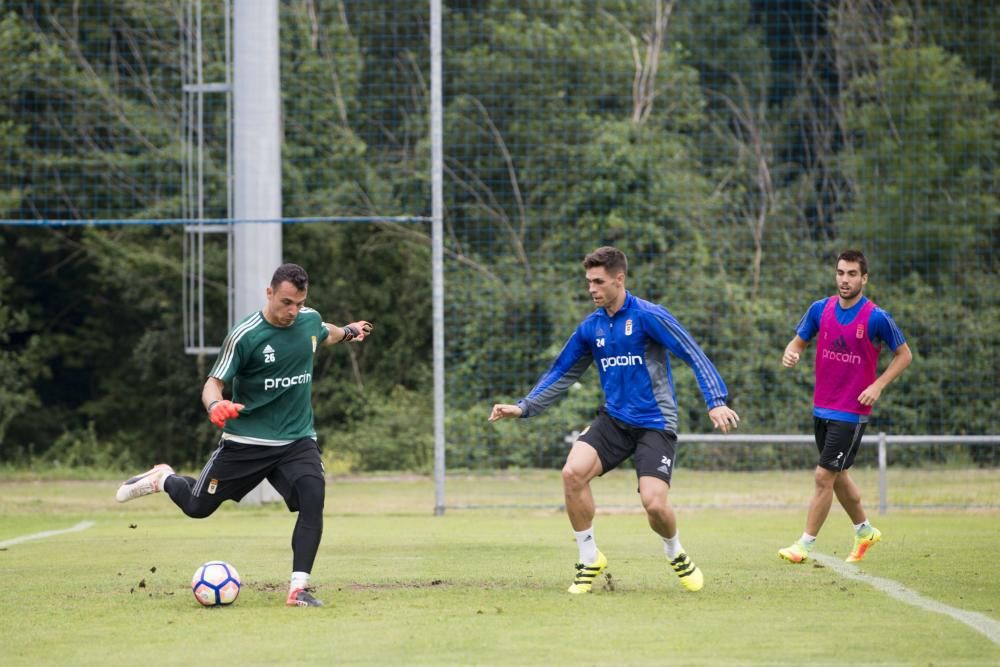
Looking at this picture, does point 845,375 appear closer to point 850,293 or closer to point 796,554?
point 850,293

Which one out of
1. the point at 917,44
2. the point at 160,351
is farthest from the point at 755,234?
the point at 160,351

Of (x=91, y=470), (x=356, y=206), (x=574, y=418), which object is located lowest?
(x=91, y=470)

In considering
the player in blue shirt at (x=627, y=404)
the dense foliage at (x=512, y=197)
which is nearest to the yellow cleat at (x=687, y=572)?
the player in blue shirt at (x=627, y=404)

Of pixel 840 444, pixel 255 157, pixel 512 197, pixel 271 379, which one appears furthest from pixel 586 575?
pixel 512 197

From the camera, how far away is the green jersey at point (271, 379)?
331 inches

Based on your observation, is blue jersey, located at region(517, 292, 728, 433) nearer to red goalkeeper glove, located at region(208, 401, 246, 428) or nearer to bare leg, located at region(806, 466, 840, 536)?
red goalkeeper glove, located at region(208, 401, 246, 428)

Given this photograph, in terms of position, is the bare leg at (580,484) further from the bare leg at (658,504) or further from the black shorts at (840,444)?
the black shorts at (840,444)

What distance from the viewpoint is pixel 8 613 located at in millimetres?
7879

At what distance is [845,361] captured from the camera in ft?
34.3

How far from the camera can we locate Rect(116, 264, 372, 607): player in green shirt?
8.30 m

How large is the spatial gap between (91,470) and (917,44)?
683 inches

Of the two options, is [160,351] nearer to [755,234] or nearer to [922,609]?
[755,234]

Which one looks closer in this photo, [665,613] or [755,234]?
[665,613]

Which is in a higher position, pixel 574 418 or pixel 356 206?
pixel 356 206
